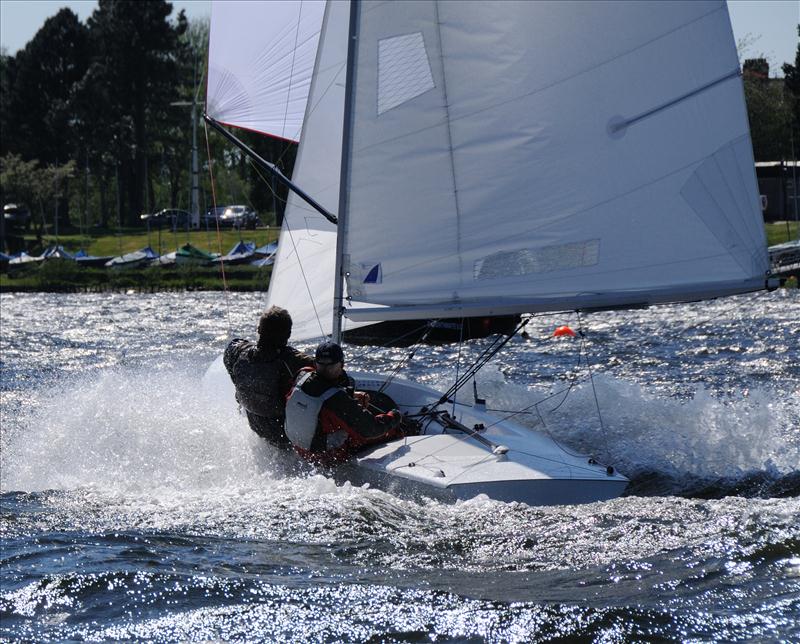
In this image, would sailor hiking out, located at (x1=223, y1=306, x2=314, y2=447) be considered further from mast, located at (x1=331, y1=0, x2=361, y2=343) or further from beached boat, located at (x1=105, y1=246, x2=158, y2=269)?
beached boat, located at (x1=105, y1=246, x2=158, y2=269)

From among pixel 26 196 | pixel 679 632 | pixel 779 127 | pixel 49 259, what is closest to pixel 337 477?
pixel 679 632

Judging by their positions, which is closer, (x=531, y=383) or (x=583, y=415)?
(x=583, y=415)

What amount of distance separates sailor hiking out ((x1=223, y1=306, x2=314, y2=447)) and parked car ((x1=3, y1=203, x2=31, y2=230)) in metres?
55.2

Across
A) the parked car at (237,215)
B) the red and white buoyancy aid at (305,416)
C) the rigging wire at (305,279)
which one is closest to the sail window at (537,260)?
the red and white buoyancy aid at (305,416)

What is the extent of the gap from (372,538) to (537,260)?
2529 millimetres

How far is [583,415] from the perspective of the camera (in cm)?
1162

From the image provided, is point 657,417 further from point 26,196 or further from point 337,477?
point 26,196

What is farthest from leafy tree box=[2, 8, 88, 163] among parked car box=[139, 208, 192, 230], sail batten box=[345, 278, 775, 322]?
sail batten box=[345, 278, 775, 322]

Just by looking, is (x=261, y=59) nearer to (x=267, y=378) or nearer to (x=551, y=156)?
(x=551, y=156)

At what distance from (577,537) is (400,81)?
3631 mm

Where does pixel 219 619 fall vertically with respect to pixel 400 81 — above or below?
below

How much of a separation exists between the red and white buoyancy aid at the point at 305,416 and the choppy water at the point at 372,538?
0.31 meters

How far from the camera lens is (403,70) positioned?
28.0 feet

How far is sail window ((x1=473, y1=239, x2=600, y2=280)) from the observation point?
8367mm
